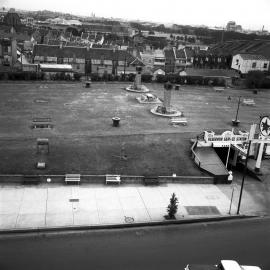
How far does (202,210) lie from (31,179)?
1213 cm

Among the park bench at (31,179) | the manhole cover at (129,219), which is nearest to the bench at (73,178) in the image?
the park bench at (31,179)

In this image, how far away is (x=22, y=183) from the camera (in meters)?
26.1

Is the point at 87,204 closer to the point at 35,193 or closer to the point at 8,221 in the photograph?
the point at 35,193

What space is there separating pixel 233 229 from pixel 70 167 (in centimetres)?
1316

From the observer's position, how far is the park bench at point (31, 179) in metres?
26.1

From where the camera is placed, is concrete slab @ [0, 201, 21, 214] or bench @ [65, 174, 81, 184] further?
bench @ [65, 174, 81, 184]

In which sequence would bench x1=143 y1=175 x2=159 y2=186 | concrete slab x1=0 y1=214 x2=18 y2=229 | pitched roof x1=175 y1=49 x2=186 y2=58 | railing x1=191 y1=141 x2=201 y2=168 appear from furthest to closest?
pitched roof x1=175 y1=49 x2=186 y2=58
railing x1=191 y1=141 x2=201 y2=168
bench x1=143 y1=175 x2=159 y2=186
concrete slab x1=0 y1=214 x2=18 y2=229

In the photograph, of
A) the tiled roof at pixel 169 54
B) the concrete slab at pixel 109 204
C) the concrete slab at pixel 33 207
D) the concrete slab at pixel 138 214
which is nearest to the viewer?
the concrete slab at pixel 33 207

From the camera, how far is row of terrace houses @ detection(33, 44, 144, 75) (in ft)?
256

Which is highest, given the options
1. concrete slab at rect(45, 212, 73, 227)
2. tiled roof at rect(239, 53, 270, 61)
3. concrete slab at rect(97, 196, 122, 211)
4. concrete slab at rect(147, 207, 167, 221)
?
tiled roof at rect(239, 53, 270, 61)

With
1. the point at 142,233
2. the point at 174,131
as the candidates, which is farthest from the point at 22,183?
the point at 174,131

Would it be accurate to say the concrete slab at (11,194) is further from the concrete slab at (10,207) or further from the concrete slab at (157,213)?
the concrete slab at (157,213)

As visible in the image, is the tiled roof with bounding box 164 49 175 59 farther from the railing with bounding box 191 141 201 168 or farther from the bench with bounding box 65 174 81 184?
the bench with bounding box 65 174 81 184

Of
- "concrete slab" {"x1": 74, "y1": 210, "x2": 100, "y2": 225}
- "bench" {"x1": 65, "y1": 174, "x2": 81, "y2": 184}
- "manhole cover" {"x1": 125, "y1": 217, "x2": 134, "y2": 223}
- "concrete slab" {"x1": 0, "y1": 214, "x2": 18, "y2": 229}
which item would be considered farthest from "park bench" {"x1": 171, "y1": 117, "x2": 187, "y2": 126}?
"concrete slab" {"x1": 0, "y1": 214, "x2": 18, "y2": 229}
